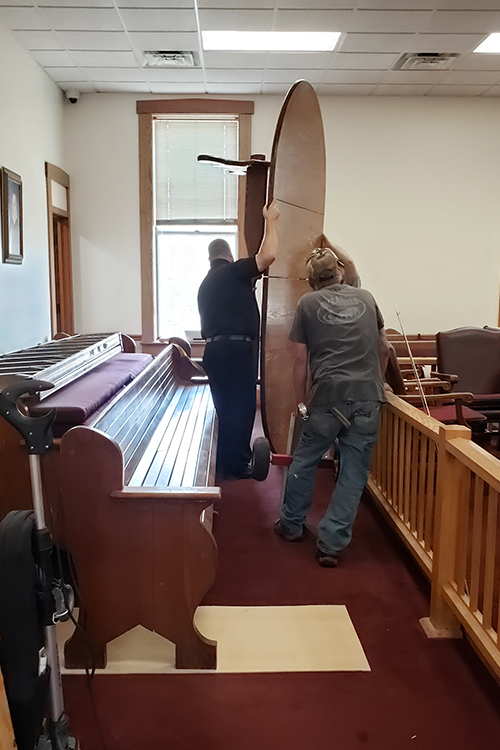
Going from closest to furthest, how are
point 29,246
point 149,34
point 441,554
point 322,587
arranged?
point 441,554 → point 322,587 → point 149,34 → point 29,246

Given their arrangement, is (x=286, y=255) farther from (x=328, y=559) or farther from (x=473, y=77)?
(x=473, y=77)

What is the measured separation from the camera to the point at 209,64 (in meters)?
5.34

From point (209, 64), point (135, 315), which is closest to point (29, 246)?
point (135, 315)

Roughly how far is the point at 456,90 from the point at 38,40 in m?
3.96

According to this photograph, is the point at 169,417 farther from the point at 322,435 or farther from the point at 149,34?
the point at 149,34

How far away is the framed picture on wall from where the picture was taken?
14.5 feet

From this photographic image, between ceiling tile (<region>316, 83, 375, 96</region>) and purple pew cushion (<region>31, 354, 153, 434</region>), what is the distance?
4078 millimetres

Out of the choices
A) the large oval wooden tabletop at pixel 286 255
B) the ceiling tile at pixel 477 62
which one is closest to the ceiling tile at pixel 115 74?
the ceiling tile at pixel 477 62

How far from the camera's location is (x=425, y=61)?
17.2ft

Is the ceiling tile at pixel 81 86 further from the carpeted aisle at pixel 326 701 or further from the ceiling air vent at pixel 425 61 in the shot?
the carpeted aisle at pixel 326 701

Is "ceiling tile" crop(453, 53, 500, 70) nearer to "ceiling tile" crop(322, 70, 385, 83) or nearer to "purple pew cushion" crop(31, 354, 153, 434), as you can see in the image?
"ceiling tile" crop(322, 70, 385, 83)

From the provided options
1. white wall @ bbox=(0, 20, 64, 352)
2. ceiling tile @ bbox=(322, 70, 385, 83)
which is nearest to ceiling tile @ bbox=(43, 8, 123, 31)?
white wall @ bbox=(0, 20, 64, 352)

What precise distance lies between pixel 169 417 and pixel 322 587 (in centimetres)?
117

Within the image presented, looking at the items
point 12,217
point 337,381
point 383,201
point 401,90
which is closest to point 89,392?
point 337,381
